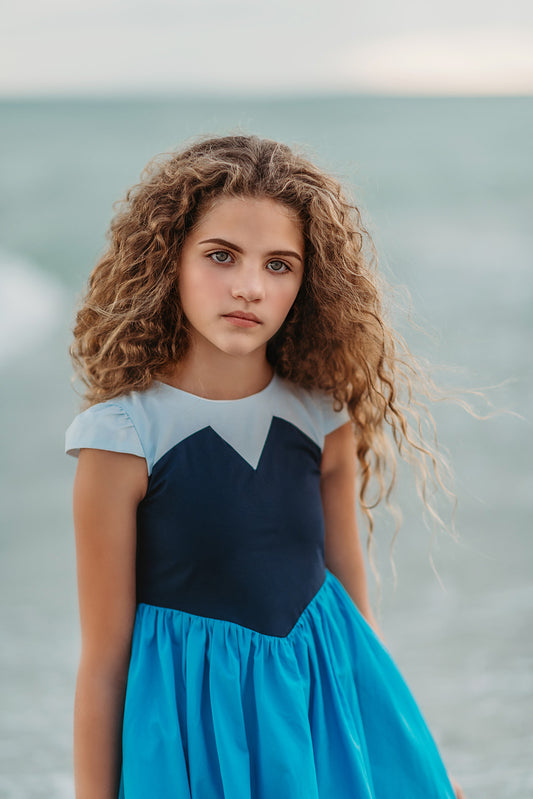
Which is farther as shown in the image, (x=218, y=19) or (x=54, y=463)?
(x=218, y=19)

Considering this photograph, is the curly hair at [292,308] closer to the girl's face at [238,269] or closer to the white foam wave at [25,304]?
the girl's face at [238,269]

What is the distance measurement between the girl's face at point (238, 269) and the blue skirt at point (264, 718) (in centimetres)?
35

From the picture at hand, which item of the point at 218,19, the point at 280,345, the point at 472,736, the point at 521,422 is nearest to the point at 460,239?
the point at 218,19

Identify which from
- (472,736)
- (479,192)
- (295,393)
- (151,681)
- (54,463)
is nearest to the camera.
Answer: (151,681)

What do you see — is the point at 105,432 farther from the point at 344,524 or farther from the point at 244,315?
the point at 344,524

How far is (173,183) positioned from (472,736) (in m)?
1.63

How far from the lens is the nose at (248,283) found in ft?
3.08

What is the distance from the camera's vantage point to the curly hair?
1.00 m

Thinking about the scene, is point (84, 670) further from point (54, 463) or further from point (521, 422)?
point (521, 422)

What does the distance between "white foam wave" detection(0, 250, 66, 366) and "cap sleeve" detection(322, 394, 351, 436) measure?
353cm

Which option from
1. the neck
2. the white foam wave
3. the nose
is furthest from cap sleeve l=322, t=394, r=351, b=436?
the white foam wave

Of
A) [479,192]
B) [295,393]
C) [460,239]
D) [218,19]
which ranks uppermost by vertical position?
[218,19]

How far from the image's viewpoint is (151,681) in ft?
3.11

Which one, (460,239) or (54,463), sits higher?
(460,239)
